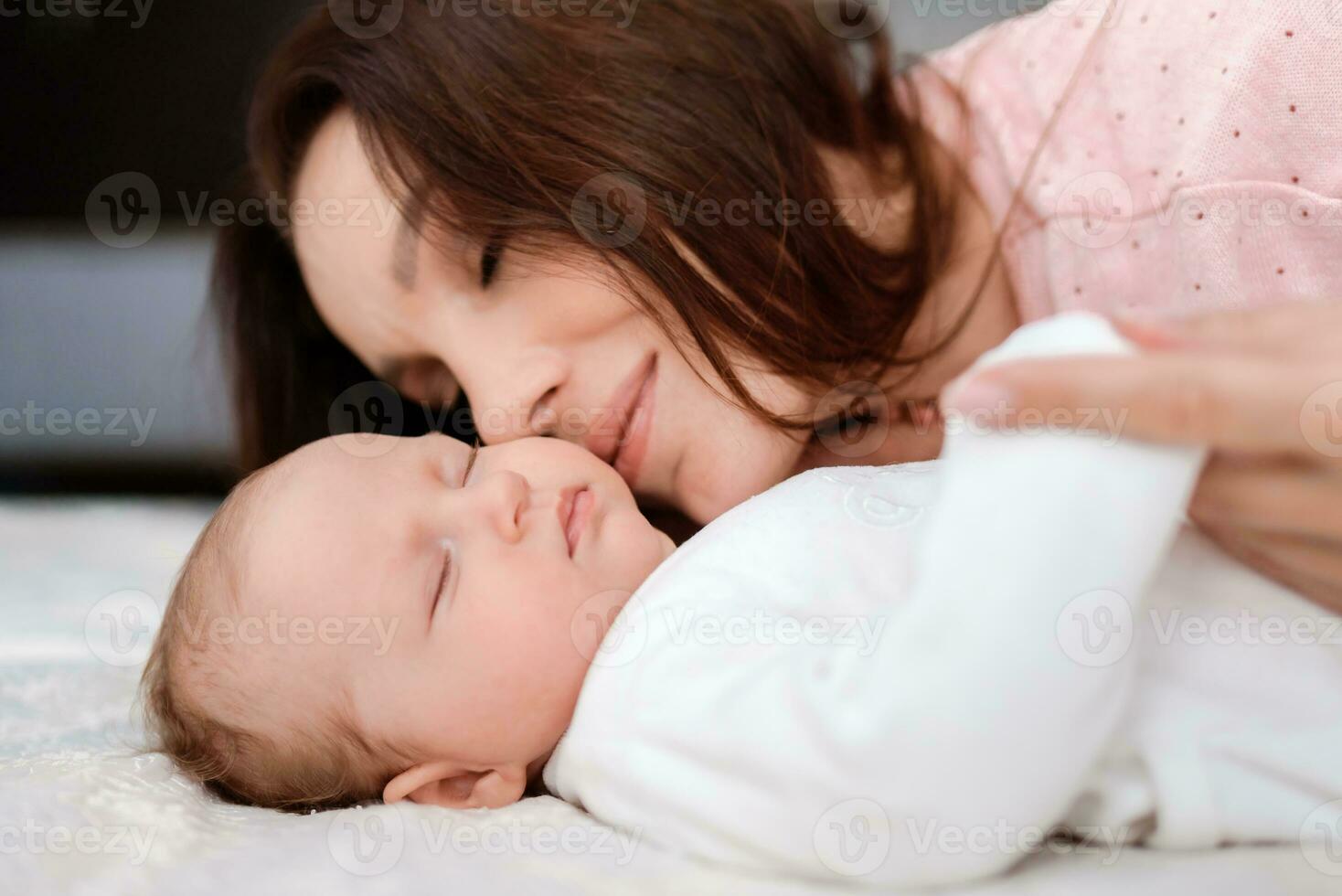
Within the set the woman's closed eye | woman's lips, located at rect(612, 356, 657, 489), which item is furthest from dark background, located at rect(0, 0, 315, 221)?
woman's lips, located at rect(612, 356, 657, 489)

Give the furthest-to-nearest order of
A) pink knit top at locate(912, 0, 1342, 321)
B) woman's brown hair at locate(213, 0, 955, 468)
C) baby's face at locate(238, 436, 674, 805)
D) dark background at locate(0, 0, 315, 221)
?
dark background at locate(0, 0, 315, 221) < woman's brown hair at locate(213, 0, 955, 468) < pink knit top at locate(912, 0, 1342, 321) < baby's face at locate(238, 436, 674, 805)

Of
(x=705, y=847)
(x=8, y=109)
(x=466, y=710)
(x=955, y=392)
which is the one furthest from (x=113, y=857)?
(x=8, y=109)

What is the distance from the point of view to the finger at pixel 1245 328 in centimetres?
61

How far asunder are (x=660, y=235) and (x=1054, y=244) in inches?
16.7

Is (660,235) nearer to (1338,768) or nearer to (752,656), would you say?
(752,656)

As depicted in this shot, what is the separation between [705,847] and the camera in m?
0.66

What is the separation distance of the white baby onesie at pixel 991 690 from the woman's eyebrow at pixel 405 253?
485 mm

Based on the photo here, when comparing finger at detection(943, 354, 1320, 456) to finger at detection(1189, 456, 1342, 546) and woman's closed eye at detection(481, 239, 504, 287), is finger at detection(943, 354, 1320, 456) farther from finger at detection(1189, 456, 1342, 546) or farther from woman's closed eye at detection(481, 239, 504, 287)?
woman's closed eye at detection(481, 239, 504, 287)

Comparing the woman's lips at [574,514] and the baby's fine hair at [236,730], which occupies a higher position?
the woman's lips at [574,514]

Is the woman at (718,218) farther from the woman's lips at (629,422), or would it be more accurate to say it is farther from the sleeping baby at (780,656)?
the sleeping baby at (780,656)

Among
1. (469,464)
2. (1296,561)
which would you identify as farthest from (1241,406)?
(469,464)

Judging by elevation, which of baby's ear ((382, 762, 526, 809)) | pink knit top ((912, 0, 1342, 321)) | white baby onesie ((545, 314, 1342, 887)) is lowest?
baby's ear ((382, 762, 526, 809))

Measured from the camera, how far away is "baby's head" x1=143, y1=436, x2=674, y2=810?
0.81 meters

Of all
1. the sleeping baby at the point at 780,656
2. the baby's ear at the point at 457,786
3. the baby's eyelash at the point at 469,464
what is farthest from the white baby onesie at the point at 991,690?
the baby's eyelash at the point at 469,464
